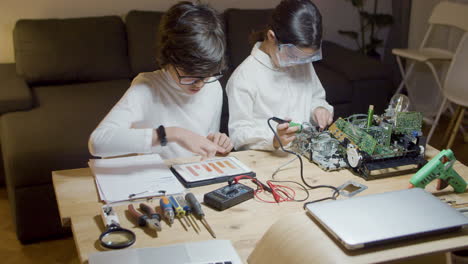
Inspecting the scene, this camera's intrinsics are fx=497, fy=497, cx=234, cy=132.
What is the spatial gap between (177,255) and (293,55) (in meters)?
0.98

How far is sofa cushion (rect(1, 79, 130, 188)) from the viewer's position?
2264mm

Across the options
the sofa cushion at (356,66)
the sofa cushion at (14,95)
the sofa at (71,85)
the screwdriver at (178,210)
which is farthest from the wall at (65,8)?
the screwdriver at (178,210)

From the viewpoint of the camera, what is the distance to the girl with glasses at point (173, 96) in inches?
58.1

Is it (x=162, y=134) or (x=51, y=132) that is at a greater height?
(x=162, y=134)

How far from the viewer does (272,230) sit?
109 cm

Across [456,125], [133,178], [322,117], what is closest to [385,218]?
[133,178]

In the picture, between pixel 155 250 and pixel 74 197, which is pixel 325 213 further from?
pixel 74 197

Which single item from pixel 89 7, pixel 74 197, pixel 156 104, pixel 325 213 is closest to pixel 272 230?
pixel 325 213

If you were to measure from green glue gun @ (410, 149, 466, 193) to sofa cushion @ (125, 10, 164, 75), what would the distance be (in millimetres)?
2275

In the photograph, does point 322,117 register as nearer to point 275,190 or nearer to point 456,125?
point 275,190

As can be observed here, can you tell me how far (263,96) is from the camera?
194 centimetres

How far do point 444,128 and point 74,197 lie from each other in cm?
329

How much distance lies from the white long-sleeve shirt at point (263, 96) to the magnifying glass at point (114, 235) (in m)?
0.66

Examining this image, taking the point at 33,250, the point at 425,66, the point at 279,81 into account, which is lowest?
the point at 33,250
